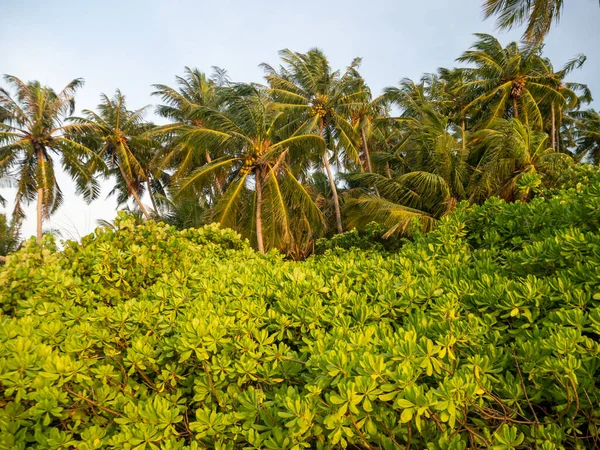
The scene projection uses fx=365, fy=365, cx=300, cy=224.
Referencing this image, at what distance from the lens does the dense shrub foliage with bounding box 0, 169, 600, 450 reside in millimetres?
1494

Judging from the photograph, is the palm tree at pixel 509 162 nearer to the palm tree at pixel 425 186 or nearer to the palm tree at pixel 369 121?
the palm tree at pixel 425 186

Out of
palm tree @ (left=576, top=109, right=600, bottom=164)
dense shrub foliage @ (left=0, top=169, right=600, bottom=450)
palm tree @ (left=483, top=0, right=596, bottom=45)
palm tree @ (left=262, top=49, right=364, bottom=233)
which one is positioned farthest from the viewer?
palm tree @ (left=576, top=109, right=600, bottom=164)

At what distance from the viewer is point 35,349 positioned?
6.52ft

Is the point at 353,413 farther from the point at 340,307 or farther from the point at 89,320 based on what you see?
the point at 89,320

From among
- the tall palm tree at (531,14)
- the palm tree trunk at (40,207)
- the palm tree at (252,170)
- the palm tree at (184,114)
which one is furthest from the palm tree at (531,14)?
the palm tree trunk at (40,207)

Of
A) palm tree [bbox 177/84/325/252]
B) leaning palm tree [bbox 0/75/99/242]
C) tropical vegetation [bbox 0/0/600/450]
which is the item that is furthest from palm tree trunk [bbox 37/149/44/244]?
tropical vegetation [bbox 0/0/600/450]

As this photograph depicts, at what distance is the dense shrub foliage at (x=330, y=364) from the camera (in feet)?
4.90

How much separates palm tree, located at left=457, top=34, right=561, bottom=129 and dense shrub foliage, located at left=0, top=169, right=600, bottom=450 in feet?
47.8

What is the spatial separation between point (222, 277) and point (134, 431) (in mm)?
1548

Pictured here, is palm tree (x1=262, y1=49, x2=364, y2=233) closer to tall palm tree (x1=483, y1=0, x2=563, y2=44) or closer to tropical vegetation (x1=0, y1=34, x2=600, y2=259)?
tropical vegetation (x1=0, y1=34, x2=600, y2=259)

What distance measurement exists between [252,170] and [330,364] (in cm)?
1068

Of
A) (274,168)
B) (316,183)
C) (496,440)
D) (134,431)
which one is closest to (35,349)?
(134,431)

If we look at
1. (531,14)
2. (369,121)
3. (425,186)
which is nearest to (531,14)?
(531,14)

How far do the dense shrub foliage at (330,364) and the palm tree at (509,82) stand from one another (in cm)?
1457
